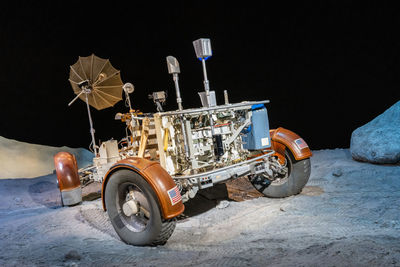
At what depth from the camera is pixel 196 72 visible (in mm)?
9289

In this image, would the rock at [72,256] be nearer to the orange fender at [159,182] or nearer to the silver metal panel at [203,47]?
the orange fender at [159,182]

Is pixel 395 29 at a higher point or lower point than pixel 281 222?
higher

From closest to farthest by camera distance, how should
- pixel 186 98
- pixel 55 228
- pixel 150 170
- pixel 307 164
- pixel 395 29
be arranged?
pixel 150 170, pixel 55 228, pixel 307 164, pixel 395 29, pixel 186 98

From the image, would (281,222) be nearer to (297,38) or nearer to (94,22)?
(297,38)

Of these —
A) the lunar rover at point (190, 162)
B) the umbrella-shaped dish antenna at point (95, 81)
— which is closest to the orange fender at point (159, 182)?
the lunar rover at point (190, 162)

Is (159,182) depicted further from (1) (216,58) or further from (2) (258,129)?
(1) (216,58)

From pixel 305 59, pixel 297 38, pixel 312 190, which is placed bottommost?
pixel 312 190

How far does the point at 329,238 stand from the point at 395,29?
571cm

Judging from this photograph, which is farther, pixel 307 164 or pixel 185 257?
pixel 307 164

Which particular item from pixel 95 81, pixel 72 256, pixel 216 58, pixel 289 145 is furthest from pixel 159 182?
pixel 216 58

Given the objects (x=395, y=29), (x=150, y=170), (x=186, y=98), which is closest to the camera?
(x=150, y=170)

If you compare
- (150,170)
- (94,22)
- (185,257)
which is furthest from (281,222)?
(94,22)

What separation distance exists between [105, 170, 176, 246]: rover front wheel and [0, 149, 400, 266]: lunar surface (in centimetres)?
14

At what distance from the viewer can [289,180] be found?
16.1 ft
